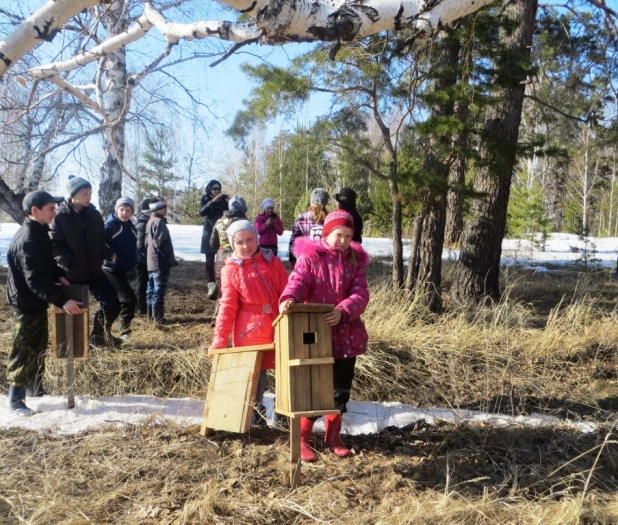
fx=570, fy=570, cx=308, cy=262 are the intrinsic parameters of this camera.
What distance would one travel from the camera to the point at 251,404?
11.2 feet

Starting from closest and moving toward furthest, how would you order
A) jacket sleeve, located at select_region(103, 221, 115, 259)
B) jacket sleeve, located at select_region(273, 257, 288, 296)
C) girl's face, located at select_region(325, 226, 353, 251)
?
1. girl's face, located at select_region(325, 226, 353, 251)
2. jacket sleeve, located at select_region(273, 257, 288, 296)
3. jacket sleeve, located at select_region(103, 221, 115, 259)

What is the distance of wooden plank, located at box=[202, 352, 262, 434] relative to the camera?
11.2 ft

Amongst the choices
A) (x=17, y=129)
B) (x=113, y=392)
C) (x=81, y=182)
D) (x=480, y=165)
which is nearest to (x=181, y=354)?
Result: (x=113, y=392)

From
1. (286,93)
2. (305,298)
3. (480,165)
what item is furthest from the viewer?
(286,93)

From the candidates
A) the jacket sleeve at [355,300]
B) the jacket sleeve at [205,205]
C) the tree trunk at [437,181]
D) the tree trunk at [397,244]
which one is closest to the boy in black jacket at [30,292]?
the jacket sleeve at [355,300]

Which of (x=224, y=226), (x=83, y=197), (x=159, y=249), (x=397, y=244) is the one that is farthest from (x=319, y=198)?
(x=83, y=197)

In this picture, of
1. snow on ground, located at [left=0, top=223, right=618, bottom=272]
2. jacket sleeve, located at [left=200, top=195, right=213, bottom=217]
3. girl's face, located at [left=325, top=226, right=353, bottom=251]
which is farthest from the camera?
snow on ground, located at [left=0, top=223, right=618, bottom=272]

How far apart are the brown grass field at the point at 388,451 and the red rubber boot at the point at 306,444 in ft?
0.26

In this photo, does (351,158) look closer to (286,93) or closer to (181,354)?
(286,93)

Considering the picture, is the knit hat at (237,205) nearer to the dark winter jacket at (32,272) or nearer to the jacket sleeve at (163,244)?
the jacket sleeve at (163,244)

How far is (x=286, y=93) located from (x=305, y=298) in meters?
3.53

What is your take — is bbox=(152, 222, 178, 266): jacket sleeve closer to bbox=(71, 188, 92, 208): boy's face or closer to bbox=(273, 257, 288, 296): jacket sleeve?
bbox=(71, 188, 92, 208): boy's face

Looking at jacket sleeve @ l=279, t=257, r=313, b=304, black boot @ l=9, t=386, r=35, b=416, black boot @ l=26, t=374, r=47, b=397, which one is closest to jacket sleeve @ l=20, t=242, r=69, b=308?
black boot @ l=9, t=386, r=35, b=416

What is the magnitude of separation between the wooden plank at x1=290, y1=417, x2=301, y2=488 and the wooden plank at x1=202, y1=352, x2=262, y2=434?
534 mm
